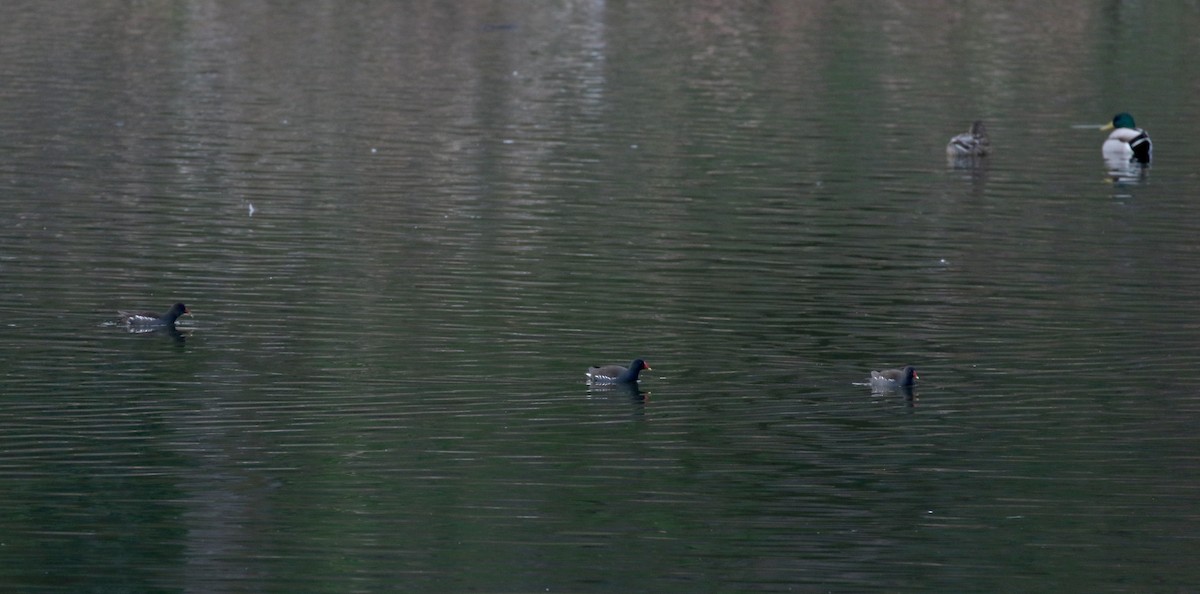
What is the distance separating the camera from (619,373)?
55.6 feet

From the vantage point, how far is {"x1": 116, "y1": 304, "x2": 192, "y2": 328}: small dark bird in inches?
739

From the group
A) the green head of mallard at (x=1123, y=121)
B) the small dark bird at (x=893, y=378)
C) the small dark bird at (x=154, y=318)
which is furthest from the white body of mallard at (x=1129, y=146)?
the small dark bird at (x=154, y=318)

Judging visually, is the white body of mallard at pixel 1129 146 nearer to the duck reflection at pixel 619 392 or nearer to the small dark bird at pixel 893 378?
the small dark bird at pixel 893 378

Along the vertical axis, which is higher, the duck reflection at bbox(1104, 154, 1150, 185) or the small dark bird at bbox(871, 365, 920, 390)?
the small dark bird at bbox(871, 365, 920, 390)

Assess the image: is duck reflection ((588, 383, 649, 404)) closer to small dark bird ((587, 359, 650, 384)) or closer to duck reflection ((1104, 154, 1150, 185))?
small dark bird ((587, 359, 650, 384))

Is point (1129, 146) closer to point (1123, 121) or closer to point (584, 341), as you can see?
point (1123, 121)

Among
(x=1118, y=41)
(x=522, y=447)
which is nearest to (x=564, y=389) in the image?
(x=522, y=447)

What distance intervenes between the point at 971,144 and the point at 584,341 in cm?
1516

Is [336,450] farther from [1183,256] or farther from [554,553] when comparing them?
[1183,256]

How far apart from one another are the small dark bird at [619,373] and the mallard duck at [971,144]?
1635 cm

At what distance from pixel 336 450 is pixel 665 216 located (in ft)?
40.6

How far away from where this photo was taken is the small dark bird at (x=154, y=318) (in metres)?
18.8

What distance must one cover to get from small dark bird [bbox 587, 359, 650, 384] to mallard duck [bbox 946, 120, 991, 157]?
53.6 ft

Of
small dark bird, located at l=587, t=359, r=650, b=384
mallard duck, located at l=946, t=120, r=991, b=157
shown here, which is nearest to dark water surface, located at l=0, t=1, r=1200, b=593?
small dark bird, located at l=587, t=359, r=650, b=384
